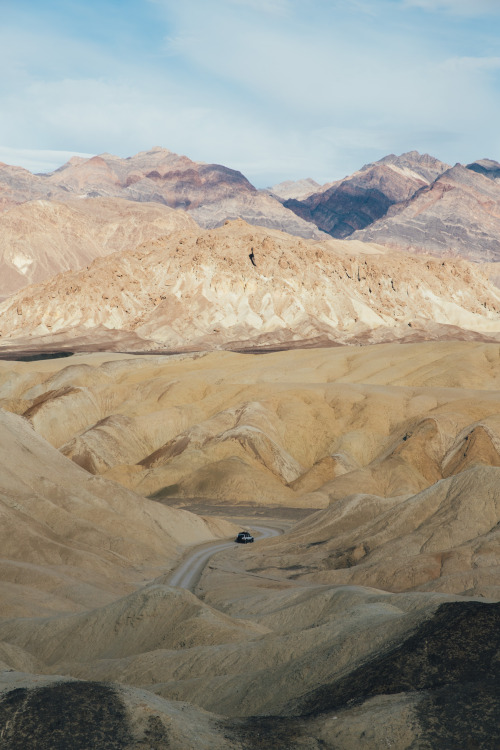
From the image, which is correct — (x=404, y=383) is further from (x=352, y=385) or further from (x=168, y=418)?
(x=168, y=418)

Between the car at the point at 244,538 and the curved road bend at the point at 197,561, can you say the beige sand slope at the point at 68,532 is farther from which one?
the car at the point at 244,538

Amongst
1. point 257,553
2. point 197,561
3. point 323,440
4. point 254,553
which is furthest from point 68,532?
point 323,440

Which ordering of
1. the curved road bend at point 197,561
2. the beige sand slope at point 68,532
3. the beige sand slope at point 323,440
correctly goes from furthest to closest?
the beige sand slope at point 323,440, the curved road bend at point 197,561, the beige sand slope at point 68,532

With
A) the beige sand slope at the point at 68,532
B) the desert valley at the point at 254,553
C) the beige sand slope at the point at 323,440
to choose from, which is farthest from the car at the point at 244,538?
the beige sand slope at the point at 68,532

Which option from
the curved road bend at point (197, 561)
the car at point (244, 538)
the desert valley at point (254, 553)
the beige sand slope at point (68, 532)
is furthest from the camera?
the car at point (244, 538)

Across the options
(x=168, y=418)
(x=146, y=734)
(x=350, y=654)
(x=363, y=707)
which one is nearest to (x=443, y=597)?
(x=350, y=654)
